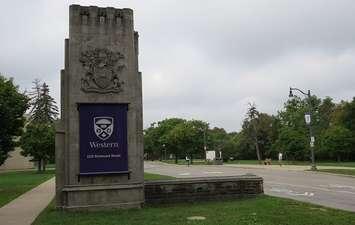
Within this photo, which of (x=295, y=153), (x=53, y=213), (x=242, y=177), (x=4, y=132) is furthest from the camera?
(x=295, y=153)

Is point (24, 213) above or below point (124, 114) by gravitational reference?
below

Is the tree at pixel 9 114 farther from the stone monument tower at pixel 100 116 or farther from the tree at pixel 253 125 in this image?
the tree at pixel 253 125

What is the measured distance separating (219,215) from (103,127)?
472cm

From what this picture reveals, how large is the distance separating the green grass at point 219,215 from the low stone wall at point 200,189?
65cm

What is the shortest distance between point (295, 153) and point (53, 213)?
209 feet

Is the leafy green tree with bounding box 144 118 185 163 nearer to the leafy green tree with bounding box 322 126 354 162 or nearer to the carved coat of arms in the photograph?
the leafy green tree with bounding box 322 126 354 162

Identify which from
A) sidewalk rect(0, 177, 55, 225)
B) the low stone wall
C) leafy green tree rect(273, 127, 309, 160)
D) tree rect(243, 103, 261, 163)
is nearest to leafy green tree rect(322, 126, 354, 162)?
leafy green tree rect(273, 127, 309, 160)

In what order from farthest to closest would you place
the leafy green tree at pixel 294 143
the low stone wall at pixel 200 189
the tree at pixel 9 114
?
the leafy green tree at pixel 294 143 → the tree at pixel 9 114 → the low stone wall at pixel 200 189

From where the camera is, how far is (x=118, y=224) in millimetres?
12461

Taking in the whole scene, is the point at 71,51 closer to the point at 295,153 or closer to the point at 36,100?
the point at 295,153

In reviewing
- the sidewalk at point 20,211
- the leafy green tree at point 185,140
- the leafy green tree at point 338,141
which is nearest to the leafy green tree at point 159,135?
the leafy green tree at point 185,140

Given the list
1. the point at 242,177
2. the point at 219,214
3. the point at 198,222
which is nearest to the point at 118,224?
the point at 198,222

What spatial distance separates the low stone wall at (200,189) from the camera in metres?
17.2

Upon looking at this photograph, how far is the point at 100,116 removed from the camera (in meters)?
16.3
